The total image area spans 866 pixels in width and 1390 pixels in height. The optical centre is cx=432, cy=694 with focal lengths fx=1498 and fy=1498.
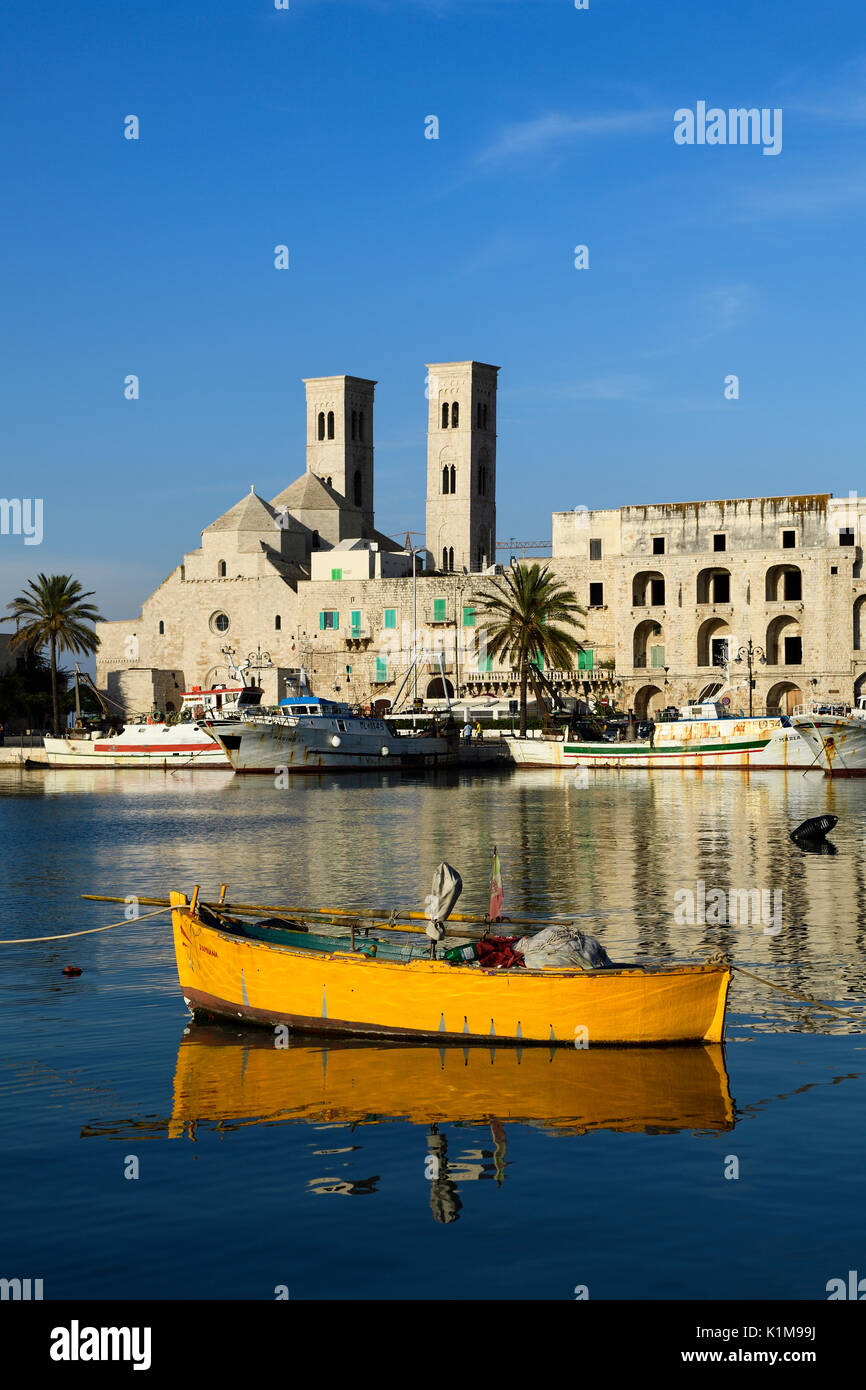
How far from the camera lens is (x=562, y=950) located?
45.2 feet

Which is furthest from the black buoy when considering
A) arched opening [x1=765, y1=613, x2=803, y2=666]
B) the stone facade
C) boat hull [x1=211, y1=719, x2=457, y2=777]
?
arched opening [x1=765, y1=613, x2=803, y2=666]

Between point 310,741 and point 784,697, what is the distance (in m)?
26.8

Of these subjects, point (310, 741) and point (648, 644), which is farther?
point (648, 644)

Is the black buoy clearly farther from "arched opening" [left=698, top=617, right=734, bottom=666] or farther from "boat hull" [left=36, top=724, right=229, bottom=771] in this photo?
"arched opening" [left=698, top=617, right=734, bottom=666]

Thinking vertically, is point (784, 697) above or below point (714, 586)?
below

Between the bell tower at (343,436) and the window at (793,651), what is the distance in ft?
132

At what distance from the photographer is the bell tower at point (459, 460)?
10381 centimetres

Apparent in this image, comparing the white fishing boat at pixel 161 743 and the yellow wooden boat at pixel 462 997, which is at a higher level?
the white fishing boat at pixel 161 743

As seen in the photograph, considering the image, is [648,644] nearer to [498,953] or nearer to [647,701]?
[647,701]

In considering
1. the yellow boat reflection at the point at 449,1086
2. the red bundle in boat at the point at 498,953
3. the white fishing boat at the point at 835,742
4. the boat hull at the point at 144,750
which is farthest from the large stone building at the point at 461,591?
the yellow boat reflection at the point at 449,1086

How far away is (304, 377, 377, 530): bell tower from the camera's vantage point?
10956 centimetres

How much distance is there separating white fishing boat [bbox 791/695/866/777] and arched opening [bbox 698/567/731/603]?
19.4 m

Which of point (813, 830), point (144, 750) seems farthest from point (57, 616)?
point (813, 830)

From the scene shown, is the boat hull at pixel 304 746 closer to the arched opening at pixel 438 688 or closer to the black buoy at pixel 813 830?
the arched opening at pixel 438 688
